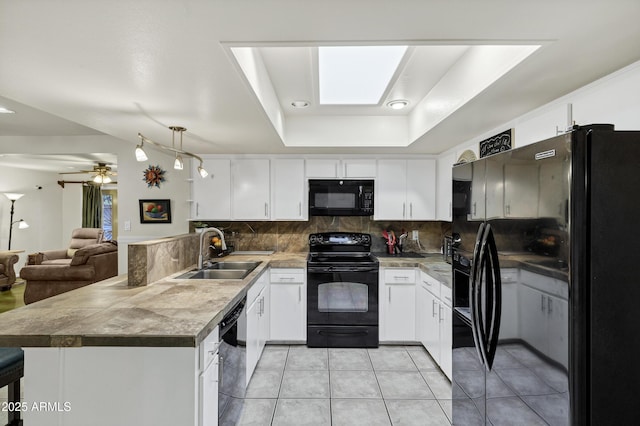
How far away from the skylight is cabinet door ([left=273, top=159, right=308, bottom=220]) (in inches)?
36.9

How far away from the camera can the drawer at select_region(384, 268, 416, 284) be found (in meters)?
3.28

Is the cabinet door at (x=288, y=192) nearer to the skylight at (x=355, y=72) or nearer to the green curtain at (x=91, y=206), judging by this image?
the skylight at (x=355, y=72)

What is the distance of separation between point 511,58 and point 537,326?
1220mm

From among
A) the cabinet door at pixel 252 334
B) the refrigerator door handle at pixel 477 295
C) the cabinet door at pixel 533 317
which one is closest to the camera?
the cabinet door at pixel 533 317

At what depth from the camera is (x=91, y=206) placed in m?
7.86

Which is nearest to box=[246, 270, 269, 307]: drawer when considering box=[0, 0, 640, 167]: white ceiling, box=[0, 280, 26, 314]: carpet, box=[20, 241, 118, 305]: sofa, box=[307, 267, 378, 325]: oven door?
box=[307, 267, 378, 325]: oven door

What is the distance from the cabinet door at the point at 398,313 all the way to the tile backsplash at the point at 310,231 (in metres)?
0.72

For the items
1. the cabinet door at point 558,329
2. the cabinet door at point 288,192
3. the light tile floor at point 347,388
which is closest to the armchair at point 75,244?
the cabinet door at point 288,192

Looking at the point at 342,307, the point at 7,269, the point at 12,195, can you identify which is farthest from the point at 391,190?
the point at 12,195

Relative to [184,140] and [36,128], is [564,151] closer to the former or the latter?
[184,140]

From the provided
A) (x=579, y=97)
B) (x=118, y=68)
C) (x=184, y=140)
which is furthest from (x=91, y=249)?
(x=579, y=97)

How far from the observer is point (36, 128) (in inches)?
148

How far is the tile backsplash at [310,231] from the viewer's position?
12.8ft

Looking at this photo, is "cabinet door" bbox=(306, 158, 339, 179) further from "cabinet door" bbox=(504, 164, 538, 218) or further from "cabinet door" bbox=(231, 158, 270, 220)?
"cabinet door" bbox=(504, 164, 538, 218)
